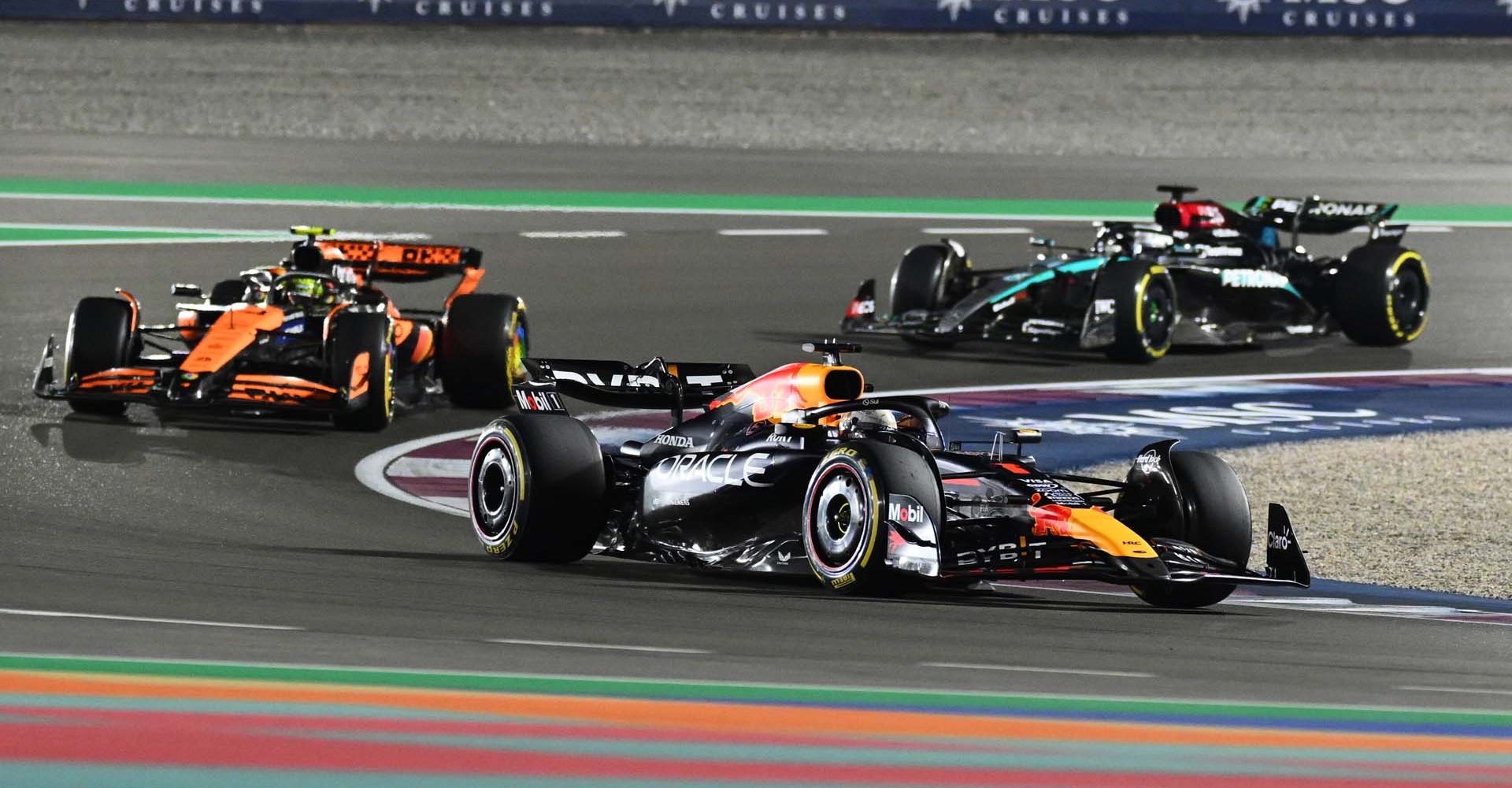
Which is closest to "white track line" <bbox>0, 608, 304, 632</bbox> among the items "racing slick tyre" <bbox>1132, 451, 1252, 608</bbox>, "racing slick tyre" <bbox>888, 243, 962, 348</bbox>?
"racing slick tyre" <bbox>1132, 451, 1252, 608</bbox>

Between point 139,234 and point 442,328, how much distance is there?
9.56 meters

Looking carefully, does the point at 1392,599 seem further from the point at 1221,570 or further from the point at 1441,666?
the point at 1441,666

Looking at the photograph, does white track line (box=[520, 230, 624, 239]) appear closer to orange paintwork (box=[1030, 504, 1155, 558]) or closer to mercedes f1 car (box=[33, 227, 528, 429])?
mercedes f1 car (box=[33, 227, 528, 429])

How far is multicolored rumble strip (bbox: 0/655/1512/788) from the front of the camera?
5.73 m

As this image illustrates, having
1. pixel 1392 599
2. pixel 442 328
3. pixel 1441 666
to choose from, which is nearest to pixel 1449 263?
pixel 442 328

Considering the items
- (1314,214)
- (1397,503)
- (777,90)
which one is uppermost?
(777,90)

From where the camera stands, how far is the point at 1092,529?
8.53 metres

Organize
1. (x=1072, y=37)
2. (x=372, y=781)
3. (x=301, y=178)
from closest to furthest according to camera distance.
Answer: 1. (x=372, y=781)
2. (x=301, y=178)
3. (x=1072, y=37)

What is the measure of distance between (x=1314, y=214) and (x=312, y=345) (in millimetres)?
8007

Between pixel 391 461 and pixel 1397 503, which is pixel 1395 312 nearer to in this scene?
pixel 1397 503

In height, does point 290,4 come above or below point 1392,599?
above

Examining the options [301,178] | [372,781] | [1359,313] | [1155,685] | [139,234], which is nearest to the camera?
[372,781]

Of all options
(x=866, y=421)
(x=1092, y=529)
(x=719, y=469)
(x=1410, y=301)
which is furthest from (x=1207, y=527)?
(x=1410, y=301)

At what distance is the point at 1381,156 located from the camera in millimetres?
33344
